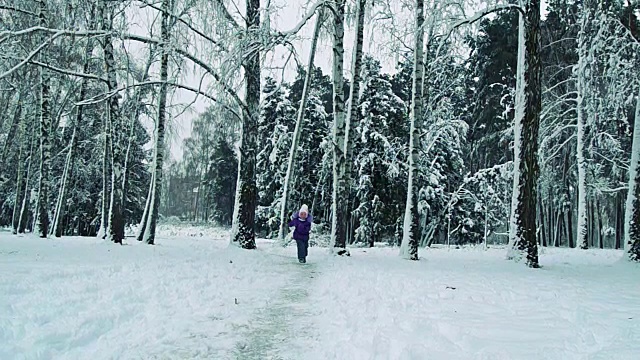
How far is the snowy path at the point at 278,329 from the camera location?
149 inches

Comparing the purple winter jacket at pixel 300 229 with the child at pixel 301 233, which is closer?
the child at pixel 301 233

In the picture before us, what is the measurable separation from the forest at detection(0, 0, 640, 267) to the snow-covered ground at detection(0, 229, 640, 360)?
4.54 metres

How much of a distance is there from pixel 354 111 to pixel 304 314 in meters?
9.97

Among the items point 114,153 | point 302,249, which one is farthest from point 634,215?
point 114,153

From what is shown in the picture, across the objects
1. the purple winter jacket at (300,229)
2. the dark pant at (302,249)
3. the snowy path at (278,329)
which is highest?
the purple winter jacket at (300,229)

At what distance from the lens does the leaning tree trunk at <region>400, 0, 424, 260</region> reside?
1236 centimetres

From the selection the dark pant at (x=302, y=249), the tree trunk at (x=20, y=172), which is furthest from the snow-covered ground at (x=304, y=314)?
the tree trunk at (x=20, y=172)

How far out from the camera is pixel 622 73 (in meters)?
13.3

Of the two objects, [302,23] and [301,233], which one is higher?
[302,23]

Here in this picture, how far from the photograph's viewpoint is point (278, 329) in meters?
4.57


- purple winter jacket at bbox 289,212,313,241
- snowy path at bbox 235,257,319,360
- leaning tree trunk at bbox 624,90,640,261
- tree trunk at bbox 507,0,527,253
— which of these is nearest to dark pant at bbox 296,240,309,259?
purple winter jacket at bbox 289,212,313,241

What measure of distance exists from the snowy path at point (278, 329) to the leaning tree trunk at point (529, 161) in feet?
19.9

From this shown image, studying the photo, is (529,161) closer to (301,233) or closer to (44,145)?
(301,233)

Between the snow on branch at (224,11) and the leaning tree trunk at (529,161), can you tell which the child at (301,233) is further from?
the snow on branch at (224,11)
